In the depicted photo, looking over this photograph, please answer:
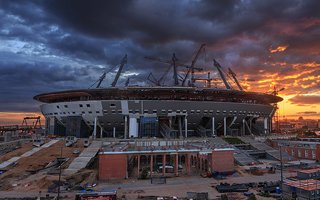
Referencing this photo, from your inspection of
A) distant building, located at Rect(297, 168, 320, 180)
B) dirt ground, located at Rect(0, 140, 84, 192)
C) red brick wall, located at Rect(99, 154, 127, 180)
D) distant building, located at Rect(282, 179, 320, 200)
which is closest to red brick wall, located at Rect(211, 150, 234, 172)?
distant building, located at Rect(297, 168, 320, 180)

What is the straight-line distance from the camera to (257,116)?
96.5m

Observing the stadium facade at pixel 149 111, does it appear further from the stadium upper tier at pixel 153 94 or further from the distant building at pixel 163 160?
the distant building at pixel 163 160

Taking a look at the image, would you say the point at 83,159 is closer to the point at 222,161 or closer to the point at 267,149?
the point at 222,161

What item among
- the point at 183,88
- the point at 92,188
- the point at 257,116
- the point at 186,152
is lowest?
the point at 92,188

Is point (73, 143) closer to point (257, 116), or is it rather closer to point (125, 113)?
point (125, 113)

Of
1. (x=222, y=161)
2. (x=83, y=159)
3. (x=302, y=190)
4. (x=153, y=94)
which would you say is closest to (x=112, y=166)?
(x=83, y=159)

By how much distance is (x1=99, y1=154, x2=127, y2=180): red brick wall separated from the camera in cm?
4647

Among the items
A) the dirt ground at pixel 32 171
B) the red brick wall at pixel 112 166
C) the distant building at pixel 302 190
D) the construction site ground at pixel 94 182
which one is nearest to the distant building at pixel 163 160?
the red brick wall at pixel 112 166

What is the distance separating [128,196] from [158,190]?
4928 millimetres

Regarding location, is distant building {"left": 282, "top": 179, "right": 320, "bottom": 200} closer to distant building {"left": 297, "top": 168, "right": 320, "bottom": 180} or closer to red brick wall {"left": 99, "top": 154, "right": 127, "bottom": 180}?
distant building {"left": 297, "top": 168, "right": 320, "bottom": 180}

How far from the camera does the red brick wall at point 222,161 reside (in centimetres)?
5078

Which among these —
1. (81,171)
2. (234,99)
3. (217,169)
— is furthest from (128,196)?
(234,99)

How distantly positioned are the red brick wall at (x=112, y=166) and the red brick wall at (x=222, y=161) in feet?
52.9

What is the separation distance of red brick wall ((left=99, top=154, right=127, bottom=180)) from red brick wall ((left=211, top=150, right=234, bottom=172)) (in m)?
16.1
